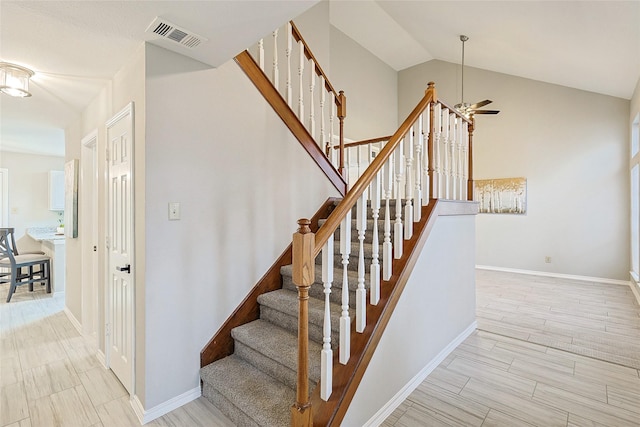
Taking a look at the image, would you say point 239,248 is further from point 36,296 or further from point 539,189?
Answer: point 539,189

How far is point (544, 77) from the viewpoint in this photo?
5.47 metres

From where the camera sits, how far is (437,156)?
8.63 feet

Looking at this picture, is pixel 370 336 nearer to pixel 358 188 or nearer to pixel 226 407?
pixel 358 188

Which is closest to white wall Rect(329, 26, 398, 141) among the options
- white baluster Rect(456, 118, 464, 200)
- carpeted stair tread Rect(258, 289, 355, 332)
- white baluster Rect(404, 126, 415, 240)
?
white baluster Rect(456, 118, 464, 200)

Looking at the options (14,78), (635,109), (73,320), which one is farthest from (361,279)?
(635,109)

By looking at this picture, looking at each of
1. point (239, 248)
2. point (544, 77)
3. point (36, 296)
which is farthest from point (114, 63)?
point (544, 77)

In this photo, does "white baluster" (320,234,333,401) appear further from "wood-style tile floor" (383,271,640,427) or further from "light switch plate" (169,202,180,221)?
"light switch plate" (169,202,180,221)

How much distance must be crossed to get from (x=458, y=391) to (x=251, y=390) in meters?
1.45

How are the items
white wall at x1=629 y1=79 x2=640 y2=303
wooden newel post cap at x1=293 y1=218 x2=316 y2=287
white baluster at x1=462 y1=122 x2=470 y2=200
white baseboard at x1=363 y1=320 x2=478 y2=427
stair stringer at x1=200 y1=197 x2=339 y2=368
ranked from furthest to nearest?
white wall at x1=629 y1=79 x2=640 y2=303 < white baluster at x1=462 y1=122 x2=470 y2=200 < stair stringer at x1=200 y1=197 x2=339 y2=368 < white baseboard at x1=363 y1=320 x2=478 y2=427 < wooden newel post cap at x1=293 y1=218 x2=316 y2=287

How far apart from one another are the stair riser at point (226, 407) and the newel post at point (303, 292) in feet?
1.27

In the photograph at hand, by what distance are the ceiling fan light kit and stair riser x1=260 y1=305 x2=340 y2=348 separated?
2432 millimetres

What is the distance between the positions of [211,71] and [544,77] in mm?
5997

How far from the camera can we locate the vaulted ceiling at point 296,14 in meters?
1.59

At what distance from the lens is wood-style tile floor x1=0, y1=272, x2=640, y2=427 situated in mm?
1899
